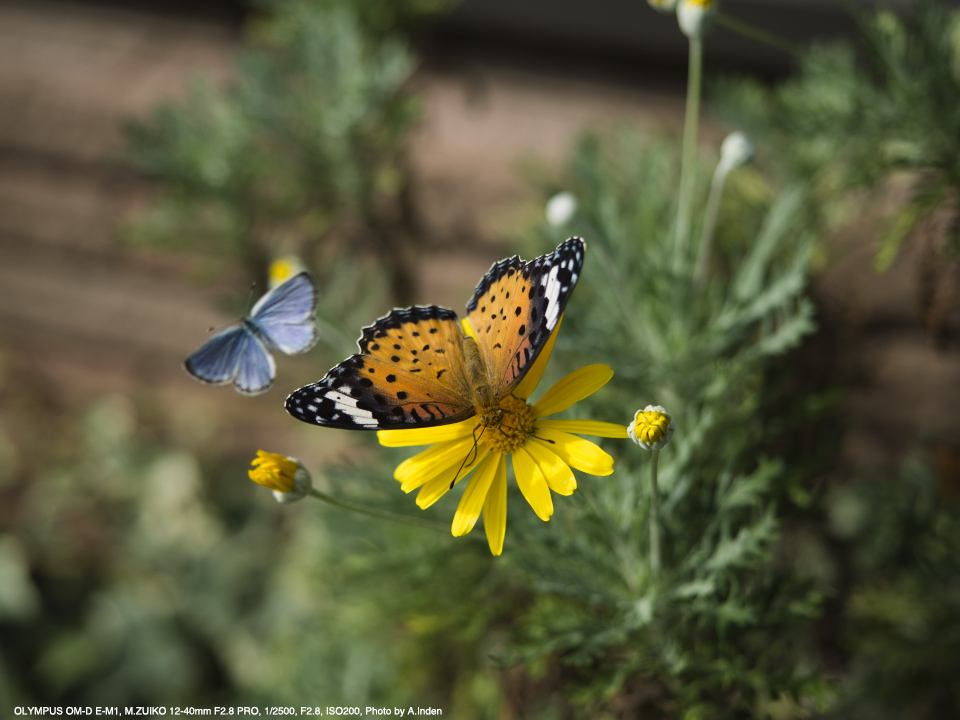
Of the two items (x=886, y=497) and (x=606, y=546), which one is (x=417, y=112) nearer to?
(x=606, y=546)

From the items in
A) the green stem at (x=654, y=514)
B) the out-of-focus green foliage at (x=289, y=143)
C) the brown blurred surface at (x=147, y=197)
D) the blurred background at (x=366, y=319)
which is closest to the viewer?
the green stem at (x=654, y=514)

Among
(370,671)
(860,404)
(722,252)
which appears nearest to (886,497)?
(860,404)

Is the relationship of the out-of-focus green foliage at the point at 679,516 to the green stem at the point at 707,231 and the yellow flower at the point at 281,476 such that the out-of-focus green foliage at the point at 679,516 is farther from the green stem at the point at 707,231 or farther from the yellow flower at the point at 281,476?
the yellow flower at the point at 281,476

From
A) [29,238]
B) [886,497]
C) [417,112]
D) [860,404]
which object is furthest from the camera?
[29,238]

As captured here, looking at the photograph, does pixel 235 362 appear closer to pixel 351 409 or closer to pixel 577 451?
pixel 351 409

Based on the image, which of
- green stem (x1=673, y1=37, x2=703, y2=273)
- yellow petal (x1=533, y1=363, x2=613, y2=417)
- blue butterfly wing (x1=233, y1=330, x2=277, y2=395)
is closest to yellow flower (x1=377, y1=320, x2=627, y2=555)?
yellow petal (x1=533, y1=363, x2=613, y2=417)

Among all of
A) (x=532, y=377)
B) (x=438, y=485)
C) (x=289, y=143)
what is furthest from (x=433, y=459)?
(x=289, y=143)

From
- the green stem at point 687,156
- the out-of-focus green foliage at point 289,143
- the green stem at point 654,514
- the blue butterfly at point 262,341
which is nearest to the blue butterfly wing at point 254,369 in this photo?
the blue butterfly at point 262,341
